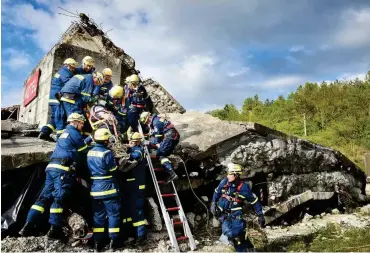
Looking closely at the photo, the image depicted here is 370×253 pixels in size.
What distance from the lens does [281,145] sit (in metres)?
8.90

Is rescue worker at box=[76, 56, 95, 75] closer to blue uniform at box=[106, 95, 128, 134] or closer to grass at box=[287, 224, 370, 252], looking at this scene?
blue uniform at box=[106, 95, 128, 134]

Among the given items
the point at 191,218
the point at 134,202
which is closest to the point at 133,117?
the point at 134,202

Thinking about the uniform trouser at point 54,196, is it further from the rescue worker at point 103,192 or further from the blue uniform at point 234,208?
the blue uniform at point 234,208

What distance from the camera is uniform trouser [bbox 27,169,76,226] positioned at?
15.9 feet

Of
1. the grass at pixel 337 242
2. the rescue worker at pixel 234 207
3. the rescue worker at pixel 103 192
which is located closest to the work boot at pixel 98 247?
the rescue worker at pixel 103 192

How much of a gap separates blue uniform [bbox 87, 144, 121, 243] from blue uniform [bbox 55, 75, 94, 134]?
4.98 feet

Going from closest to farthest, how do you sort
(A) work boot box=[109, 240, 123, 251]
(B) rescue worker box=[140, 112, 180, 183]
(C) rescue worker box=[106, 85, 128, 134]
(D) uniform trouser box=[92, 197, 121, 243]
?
(D) uniform trouser box=[92, 197, 121, 243] → (A) work boot box=[109, 240, 123, 251] → (B) rescue worker box=[140, 112, 180, 183] → (C) rescue worker box=[106, 85, 128, 134]

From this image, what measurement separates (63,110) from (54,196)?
6.79 feet

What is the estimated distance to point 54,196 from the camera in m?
4.86

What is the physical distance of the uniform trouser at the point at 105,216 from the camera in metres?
5.10

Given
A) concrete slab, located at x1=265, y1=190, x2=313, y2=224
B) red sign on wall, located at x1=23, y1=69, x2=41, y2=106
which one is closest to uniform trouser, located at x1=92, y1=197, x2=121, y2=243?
concrete slab, located at x1=265, y1=190, x2=313, y2=224

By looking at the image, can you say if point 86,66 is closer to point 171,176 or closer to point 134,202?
point 171,176

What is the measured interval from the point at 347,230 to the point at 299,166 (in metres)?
2.13

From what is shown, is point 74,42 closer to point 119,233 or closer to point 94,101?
point 94,101
